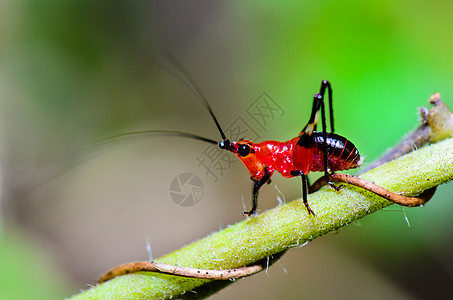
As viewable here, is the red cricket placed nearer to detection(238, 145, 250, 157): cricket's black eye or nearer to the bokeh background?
detection(238, 145, 250, 157): cricket's black eye

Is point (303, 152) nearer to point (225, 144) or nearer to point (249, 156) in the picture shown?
point (249, 156)

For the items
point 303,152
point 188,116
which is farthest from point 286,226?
point 188,116

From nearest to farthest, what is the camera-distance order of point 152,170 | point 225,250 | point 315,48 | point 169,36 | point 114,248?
point 225,250 → point 315,48 → point 114,248 → point 152,170 → point 169,36

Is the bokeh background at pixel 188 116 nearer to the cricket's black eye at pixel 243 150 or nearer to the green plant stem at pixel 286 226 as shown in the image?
the cricket's black eye at pixel 243 150

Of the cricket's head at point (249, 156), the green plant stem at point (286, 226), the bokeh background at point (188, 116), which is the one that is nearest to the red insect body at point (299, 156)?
the cricket's head at point (249, 156)

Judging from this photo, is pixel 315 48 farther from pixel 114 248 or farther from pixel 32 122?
pixel 32 122

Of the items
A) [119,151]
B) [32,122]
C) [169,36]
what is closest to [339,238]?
[119,151]
